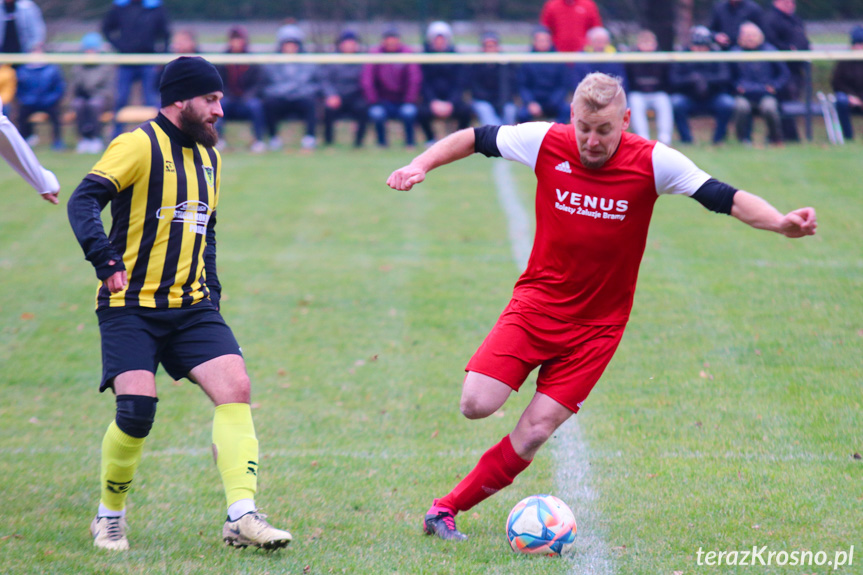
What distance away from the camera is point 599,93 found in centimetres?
385

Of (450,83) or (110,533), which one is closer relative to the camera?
(110,533)

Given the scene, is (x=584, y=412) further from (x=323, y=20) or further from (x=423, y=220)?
(x=323, y=20)

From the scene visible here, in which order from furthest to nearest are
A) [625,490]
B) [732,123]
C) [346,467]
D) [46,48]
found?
[46,48] < [732,123] < [346,467] < [625,490]

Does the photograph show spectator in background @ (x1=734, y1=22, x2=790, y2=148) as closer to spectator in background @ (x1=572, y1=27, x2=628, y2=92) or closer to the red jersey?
spectator in background @ (x1=572, y1=27, x2=628, y2=92)

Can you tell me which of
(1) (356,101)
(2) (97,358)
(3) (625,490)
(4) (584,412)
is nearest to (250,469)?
(3) (625,490)

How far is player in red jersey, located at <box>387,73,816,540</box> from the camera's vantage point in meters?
4.10

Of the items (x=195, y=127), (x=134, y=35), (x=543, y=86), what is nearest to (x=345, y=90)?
(x=543, y=86)

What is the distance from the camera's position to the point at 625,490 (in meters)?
4.88

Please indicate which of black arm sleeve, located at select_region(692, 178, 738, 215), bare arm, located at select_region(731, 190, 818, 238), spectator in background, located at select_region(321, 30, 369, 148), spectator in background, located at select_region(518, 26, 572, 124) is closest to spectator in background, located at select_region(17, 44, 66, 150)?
spectator in background, located at select_region(321, 30, 369, 148)

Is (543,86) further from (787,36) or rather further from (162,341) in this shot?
(162,341)

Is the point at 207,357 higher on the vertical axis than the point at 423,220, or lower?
higher

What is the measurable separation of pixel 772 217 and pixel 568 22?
11.2 m

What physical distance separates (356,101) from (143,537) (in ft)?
36.1

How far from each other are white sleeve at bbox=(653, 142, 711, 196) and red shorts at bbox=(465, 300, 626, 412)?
746 mm
